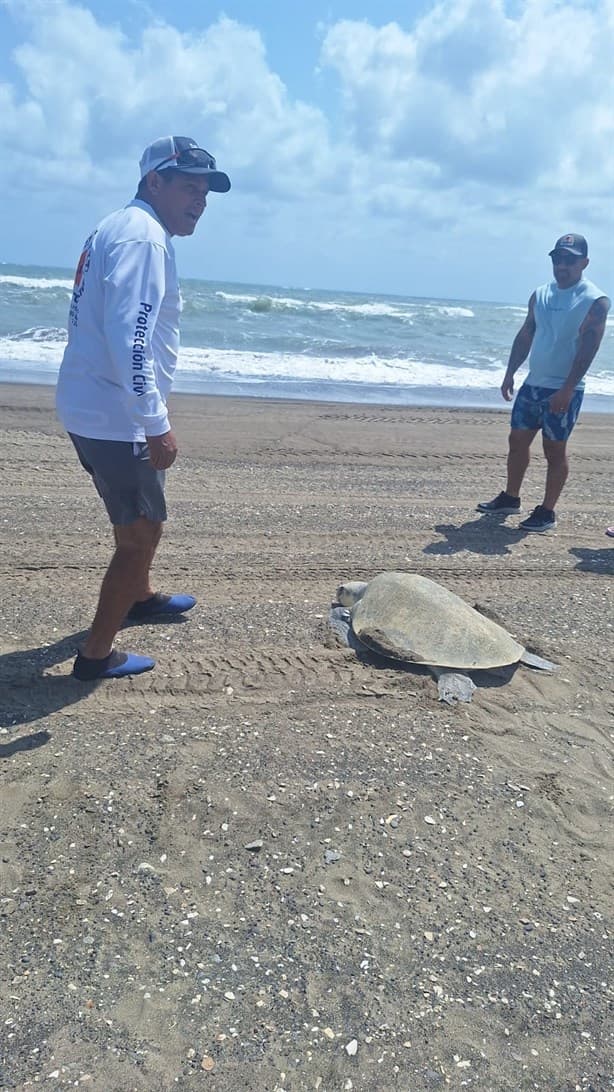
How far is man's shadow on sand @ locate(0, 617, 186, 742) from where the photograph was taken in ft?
9.68

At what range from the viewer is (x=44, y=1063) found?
66.9 inches

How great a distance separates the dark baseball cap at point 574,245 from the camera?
5133 millimetres

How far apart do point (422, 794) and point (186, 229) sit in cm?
231

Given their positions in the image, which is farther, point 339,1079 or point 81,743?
point 81,743

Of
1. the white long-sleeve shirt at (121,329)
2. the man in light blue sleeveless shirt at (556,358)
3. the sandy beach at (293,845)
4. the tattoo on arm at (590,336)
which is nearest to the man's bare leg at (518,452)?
the man in light blue sleeveless shirt at (556,358)

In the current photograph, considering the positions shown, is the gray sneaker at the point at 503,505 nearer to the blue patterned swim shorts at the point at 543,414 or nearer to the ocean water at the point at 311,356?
the blue patterned swim shorts at the point at 543,414

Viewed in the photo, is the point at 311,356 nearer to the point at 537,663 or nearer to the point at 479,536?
the point at 479,536

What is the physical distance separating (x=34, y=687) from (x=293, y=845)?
140 centimetres

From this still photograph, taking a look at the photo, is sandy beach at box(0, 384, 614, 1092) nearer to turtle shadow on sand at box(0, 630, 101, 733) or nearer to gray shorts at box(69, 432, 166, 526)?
turtle shadow on sand at box(0, 630, 101, 733)

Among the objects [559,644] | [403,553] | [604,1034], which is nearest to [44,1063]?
[604,1034]

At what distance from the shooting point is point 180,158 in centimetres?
279

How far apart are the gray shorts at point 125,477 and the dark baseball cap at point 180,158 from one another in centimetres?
104

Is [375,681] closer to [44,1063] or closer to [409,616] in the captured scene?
[409,616]

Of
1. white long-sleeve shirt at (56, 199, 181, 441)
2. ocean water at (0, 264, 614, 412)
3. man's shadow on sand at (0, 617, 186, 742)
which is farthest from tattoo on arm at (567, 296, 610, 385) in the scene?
ocean water at (0, 264, 614, 412)
